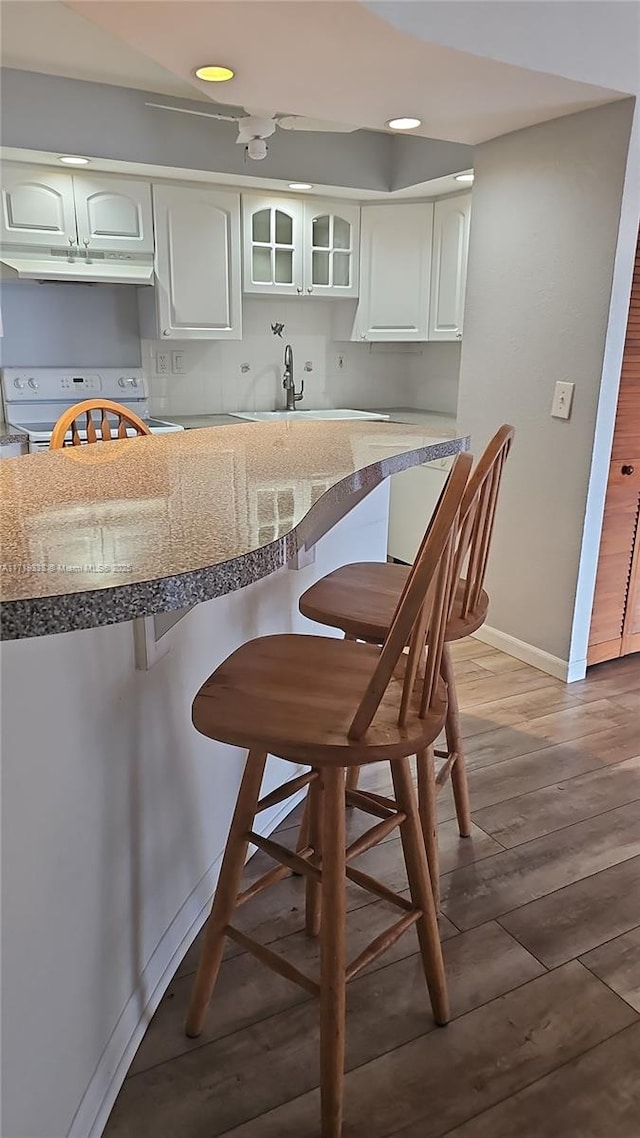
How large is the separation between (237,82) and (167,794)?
6.76 ft

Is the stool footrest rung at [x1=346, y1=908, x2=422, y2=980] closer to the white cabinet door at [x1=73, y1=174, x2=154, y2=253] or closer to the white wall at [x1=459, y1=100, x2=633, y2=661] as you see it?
the white wall at [x1=459, y1=100, x2=633, y2=661]

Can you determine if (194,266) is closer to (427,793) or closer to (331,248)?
(331,248)

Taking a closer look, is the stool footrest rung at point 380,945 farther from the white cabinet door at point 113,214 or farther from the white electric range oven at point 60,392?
the white cabinet door at point 113,214

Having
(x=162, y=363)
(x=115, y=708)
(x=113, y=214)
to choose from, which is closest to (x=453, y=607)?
(x=115, y=708)

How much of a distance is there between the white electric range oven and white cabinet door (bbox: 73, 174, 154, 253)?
0.64 meters

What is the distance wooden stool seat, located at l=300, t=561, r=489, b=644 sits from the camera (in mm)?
1585

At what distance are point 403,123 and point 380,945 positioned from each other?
104 inches

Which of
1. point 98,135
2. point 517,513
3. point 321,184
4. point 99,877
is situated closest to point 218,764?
point 99,877

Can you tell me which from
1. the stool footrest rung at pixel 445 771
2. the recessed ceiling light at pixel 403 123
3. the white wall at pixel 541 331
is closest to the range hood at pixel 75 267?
the recessed ceiling light at pixel 403 123

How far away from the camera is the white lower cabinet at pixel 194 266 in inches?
150

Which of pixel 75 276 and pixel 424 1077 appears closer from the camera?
pixel 424 1077

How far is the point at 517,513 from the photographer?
310cm

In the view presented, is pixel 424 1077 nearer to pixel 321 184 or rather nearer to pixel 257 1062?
pixel 257 1062

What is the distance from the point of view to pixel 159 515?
3.26 feet
